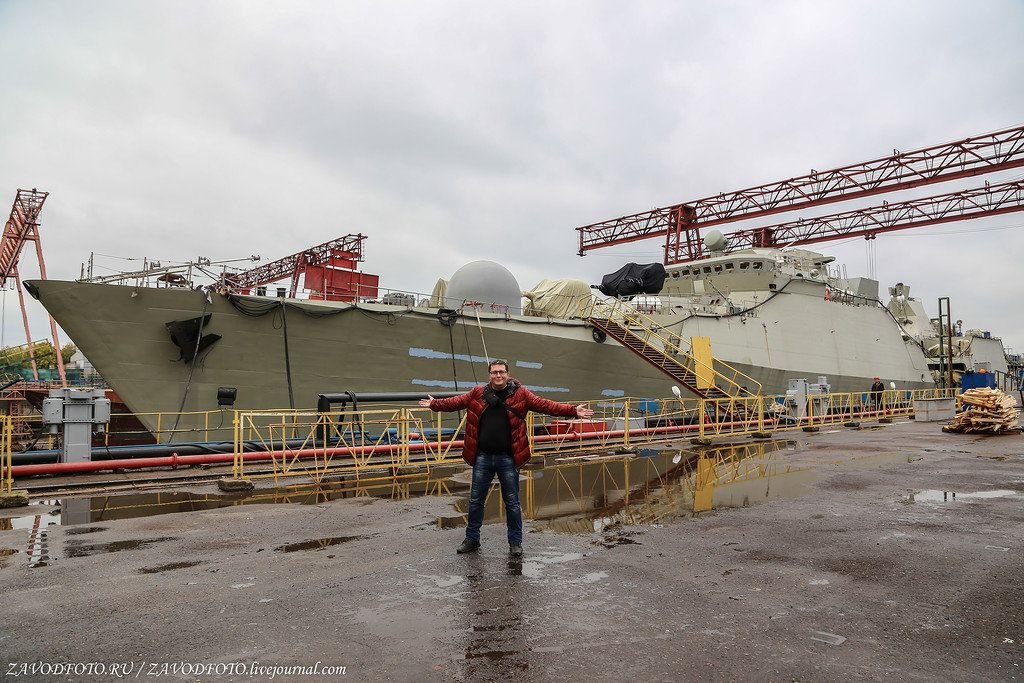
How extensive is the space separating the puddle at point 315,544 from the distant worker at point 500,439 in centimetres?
116

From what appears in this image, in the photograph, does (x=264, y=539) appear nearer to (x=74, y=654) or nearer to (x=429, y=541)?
(x=429, y=541)

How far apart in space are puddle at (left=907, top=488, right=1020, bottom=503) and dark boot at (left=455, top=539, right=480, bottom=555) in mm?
5011

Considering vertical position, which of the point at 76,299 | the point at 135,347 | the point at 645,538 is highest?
the point at 76,299

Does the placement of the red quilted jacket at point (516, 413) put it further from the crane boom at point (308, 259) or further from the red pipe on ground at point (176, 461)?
the crane boom at point (308, 259)

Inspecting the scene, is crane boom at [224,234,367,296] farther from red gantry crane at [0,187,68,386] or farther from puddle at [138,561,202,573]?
puddle at [138,561,202,573]

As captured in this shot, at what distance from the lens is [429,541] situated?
5.47m

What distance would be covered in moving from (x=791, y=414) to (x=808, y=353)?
6015 mm

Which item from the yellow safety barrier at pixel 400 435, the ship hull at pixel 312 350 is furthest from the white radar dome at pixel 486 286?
the yellow safety barrier at pixel 400 435

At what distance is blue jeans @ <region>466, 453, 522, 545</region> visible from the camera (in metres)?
5.02

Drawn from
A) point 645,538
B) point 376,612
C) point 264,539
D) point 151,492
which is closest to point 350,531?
point 264,539

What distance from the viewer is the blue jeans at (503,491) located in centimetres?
502

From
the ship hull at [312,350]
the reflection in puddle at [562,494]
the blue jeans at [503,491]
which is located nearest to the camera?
the blue jeans at [503,491]

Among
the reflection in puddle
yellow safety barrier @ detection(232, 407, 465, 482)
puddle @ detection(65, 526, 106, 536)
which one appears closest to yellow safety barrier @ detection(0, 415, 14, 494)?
the reflection in puddle

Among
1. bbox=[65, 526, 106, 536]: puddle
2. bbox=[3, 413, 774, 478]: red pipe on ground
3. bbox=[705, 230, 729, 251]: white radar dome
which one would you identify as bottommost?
bbox=[65, 526, 106, 536]: puddle
